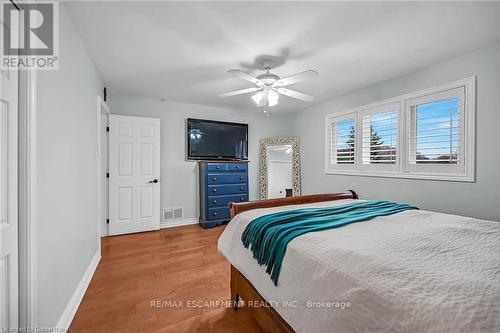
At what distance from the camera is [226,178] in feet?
14.1

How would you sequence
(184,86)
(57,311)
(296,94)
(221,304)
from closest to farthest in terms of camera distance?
(57,311) → (221,304) → (296,94) → (184,86)

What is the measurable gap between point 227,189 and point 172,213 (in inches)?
45.6

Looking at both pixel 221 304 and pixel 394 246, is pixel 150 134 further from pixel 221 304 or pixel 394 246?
pixel 394 246

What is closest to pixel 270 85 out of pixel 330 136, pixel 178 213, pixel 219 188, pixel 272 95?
pixel 272 95

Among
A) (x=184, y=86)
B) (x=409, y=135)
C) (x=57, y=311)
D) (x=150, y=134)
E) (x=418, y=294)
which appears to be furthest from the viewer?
(x=150, y=134)

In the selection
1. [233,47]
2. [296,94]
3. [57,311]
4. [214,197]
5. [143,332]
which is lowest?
[143,332]

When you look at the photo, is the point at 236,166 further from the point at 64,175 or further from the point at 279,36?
the point at 64,175

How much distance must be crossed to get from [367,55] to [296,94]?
870 mm

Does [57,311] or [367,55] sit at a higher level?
[367,55]

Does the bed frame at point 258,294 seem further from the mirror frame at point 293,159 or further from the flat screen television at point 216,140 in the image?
the flat screen television at point 216,140

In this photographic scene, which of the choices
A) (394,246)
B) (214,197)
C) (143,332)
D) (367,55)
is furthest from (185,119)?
(394,246)

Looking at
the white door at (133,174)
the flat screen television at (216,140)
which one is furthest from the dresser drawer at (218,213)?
the flat screen television at (216,140)

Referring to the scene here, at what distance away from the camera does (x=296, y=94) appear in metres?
2.71

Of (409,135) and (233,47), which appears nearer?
(233,47)
